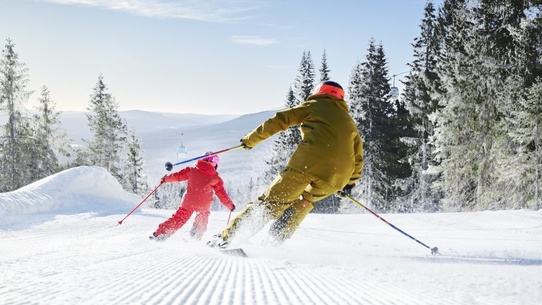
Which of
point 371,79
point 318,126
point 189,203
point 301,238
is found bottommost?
point 301,238

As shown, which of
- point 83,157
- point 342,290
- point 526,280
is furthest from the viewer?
point 83,157

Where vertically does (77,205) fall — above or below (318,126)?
below

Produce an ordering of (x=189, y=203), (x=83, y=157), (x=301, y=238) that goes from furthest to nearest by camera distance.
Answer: (x=83, y=157) < (x=189, y=203) < (x=301, y=238)

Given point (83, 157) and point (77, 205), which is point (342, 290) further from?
point (83, 157)

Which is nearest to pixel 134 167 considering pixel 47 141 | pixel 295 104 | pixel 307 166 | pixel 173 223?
pixel 47 141

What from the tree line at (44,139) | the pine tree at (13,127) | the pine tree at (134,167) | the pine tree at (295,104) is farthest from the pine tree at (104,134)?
the pine tree at (295,104)

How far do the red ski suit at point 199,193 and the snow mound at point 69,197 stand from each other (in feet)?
15.0

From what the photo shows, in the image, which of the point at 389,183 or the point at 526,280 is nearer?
the point at 526,280

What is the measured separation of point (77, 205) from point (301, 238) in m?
8.40

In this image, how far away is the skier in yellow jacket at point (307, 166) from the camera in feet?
15.0

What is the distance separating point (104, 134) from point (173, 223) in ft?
115

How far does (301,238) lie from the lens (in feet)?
20.9

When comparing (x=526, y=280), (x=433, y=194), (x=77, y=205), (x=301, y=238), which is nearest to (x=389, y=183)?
(x=433, y=194)

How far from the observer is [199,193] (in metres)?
7.00
